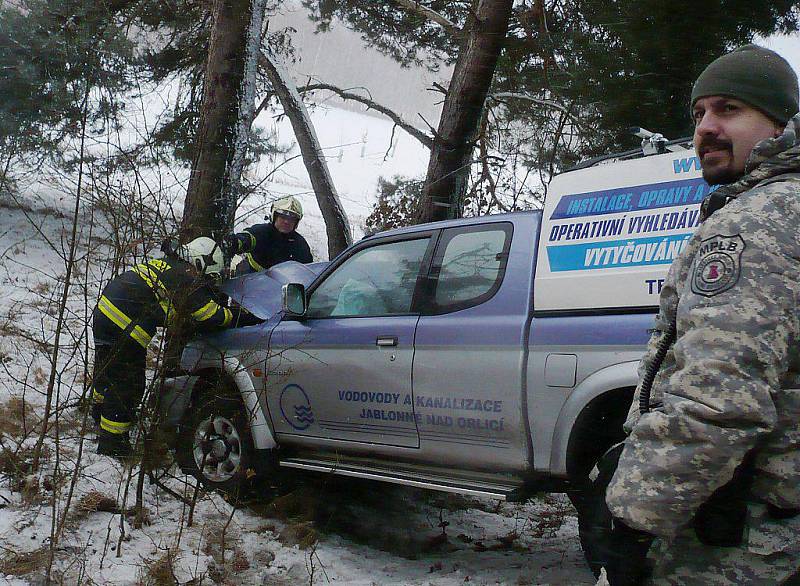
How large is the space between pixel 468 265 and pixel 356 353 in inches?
33.0

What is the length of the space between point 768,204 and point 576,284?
7.46 feet

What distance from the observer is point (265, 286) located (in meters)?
5.54

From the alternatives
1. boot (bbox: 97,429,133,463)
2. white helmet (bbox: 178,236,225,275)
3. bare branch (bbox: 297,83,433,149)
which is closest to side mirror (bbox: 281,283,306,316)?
white helmet (bbox: 178,236,225,275)

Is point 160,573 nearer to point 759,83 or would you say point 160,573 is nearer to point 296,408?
point 296,408

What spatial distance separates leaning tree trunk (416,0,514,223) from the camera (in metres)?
8.17

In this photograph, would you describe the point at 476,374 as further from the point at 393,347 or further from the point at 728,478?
the point at 728,478

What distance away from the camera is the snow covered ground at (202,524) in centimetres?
373

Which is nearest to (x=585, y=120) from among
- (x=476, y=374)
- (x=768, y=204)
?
(x=476, y=374)

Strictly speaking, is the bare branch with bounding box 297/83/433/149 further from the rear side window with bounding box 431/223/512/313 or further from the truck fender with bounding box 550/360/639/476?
the truck fender with bounding box 550/360/639/476

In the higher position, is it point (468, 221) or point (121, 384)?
point (468, 221)

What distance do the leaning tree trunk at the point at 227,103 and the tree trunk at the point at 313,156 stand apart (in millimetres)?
4547

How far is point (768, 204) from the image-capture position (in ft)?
4.85

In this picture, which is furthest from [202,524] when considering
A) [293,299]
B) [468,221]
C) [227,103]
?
[227,103]

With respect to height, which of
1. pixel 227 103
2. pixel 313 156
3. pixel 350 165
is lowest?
pixel 227 103
